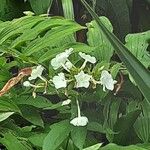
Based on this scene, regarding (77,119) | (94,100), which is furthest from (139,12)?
(77,119)

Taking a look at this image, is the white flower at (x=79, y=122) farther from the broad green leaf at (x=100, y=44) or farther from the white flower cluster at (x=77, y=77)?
the broad green leaf at (x=100, y=44)

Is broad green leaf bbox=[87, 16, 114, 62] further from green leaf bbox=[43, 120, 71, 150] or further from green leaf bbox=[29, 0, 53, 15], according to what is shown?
green leaf bbox=[29, 0, 53, 15]

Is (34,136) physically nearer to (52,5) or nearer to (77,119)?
(77,119)

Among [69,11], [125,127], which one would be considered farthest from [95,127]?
[69,11]

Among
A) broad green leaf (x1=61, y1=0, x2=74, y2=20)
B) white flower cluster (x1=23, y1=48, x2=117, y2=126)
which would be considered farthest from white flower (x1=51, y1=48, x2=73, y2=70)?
broad green leaf (x1=61, y1=0, x2=74, y2=20)

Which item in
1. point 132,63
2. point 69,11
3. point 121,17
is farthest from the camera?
point 121,17

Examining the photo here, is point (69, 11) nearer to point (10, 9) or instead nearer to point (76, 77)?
point (10, 9)
